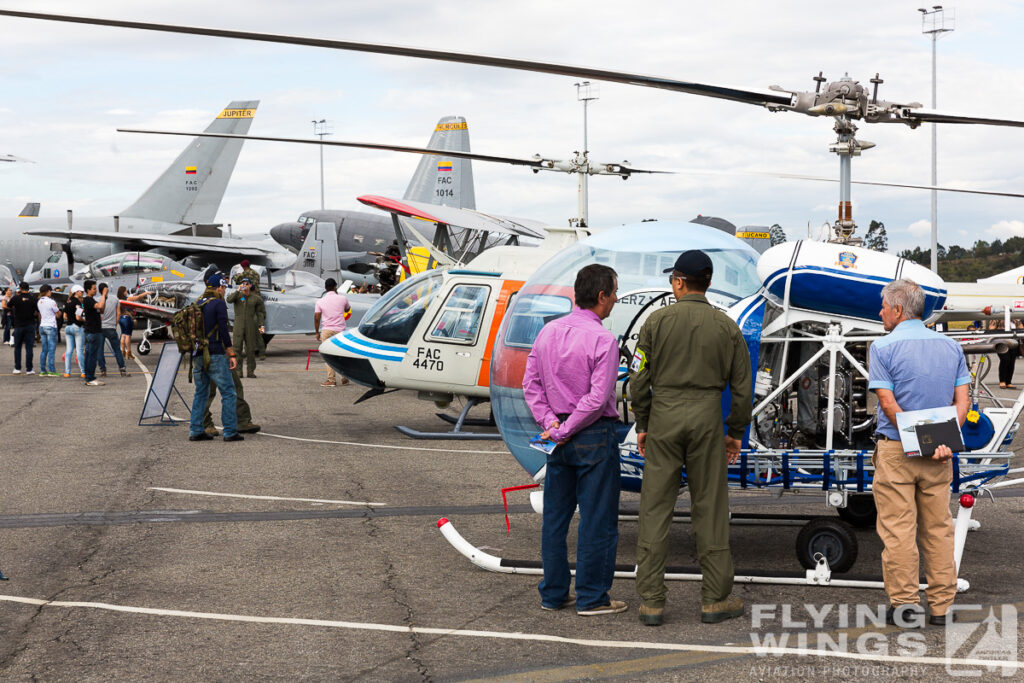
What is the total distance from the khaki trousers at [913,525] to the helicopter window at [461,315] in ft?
23.1

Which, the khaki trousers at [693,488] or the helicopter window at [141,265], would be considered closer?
the khaki trousers at [693,488]

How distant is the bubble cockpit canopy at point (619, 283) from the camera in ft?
21.4

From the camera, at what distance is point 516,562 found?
6.31 meters

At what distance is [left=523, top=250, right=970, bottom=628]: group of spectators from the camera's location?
16.8 feet

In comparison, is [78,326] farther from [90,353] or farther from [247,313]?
[247,313]

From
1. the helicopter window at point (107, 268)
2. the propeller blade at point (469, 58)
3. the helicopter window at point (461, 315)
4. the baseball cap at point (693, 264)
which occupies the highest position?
the propeller blade at point (469, 58)

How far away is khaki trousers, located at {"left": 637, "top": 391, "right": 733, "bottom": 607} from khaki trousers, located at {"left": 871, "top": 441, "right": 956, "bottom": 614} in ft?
2.64

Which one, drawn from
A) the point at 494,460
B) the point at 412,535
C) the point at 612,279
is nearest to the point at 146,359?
the point at 494,460

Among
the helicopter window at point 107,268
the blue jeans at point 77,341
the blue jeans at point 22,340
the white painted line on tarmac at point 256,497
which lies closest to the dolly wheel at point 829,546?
the white painted line on tarmac at point 256,497

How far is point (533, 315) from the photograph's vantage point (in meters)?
6.76

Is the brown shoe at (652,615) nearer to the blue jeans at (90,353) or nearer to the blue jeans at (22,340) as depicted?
the blue jeans at (90,353)

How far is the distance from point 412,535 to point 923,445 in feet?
11.9

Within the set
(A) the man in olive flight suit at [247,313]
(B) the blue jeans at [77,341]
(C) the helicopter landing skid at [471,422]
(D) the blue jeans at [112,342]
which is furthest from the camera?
(D) the blue jeans at [112,342]

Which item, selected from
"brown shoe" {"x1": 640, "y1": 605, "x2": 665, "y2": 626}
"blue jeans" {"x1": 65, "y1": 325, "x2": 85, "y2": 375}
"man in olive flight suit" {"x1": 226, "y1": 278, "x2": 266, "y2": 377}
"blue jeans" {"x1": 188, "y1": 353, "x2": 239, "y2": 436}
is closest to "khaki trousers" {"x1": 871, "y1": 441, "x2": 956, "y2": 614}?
"brown shoe" {"x1": 640, "y1": 605, "x2": 665, "y2": 626}
